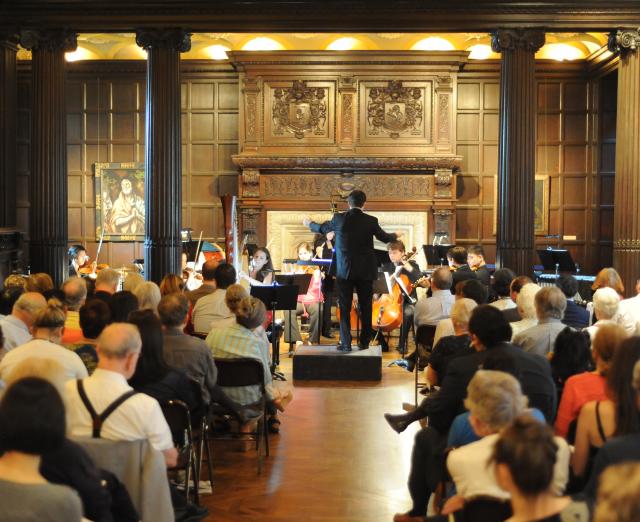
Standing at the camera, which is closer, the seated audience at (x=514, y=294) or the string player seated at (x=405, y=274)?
the seated audience at (x=514, y=294)

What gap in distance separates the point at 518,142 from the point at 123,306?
709 centimetres

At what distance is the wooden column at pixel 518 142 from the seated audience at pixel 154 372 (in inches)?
294

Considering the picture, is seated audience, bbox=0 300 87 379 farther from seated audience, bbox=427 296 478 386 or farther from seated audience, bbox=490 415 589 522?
seated audience, bbox=490 415 589 522

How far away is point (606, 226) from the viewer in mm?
14930

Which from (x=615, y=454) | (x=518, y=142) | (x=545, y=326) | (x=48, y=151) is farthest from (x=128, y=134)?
(x=615, y=454)

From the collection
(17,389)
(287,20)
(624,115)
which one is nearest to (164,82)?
(287,20)

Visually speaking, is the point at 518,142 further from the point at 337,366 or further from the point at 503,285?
the point at 503,285

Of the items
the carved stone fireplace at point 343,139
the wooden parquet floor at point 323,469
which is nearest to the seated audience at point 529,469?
the wooden parquet floor at point 323,469

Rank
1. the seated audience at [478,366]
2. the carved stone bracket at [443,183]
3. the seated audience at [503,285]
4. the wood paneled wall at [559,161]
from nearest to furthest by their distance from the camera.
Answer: the seated audience at [478,366], the seated audience at [503,285], the carved stone bracket at [443,183], the wood paneled wall at [559,161]

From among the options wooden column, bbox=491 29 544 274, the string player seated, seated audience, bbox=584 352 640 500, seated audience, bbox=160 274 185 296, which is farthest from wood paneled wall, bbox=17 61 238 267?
seated audience, bbox=584 352 640 500

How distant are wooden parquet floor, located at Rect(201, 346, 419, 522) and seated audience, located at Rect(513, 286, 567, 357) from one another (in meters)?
1.15

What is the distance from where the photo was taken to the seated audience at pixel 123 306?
18.5ft

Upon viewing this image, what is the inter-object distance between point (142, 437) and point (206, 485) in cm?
205

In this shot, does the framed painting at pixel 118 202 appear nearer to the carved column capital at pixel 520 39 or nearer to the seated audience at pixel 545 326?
the carved column capital at pixel 520 39
